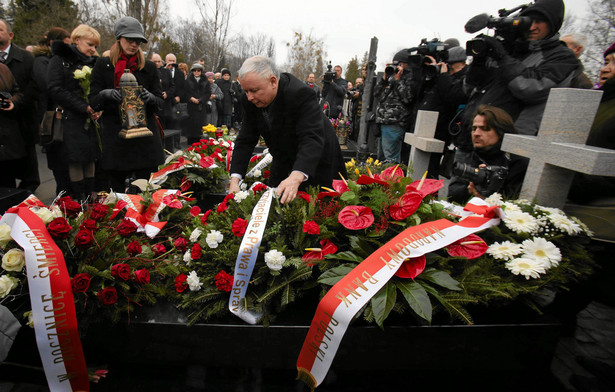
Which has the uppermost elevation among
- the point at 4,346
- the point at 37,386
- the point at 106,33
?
the point at 106,33

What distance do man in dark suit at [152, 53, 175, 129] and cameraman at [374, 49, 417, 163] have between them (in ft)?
18.0

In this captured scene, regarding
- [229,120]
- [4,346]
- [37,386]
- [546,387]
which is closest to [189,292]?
[4,346]

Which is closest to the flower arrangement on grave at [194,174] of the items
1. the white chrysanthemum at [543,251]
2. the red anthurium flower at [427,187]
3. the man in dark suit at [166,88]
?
the red anthurium flower at [427,187]

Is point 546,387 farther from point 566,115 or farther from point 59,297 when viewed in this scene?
point 59,297

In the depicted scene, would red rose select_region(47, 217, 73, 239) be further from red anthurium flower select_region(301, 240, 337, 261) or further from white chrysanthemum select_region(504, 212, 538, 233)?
white chrysanthemum select_region(504, 212, 538, 233)

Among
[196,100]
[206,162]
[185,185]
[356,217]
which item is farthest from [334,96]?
[356,217]

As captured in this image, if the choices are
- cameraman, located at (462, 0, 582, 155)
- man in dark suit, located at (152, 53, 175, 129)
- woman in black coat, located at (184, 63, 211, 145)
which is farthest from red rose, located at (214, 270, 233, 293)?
woman in black coat, located at (184, 63, 211, 145)

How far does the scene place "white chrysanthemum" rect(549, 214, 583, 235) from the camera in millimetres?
1810

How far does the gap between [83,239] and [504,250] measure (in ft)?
6.71

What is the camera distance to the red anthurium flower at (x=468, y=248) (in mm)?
1716

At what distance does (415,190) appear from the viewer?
193cm

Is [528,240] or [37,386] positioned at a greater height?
[528,240]

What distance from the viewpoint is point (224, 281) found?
1.61 metres

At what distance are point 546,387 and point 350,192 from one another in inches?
54.1
